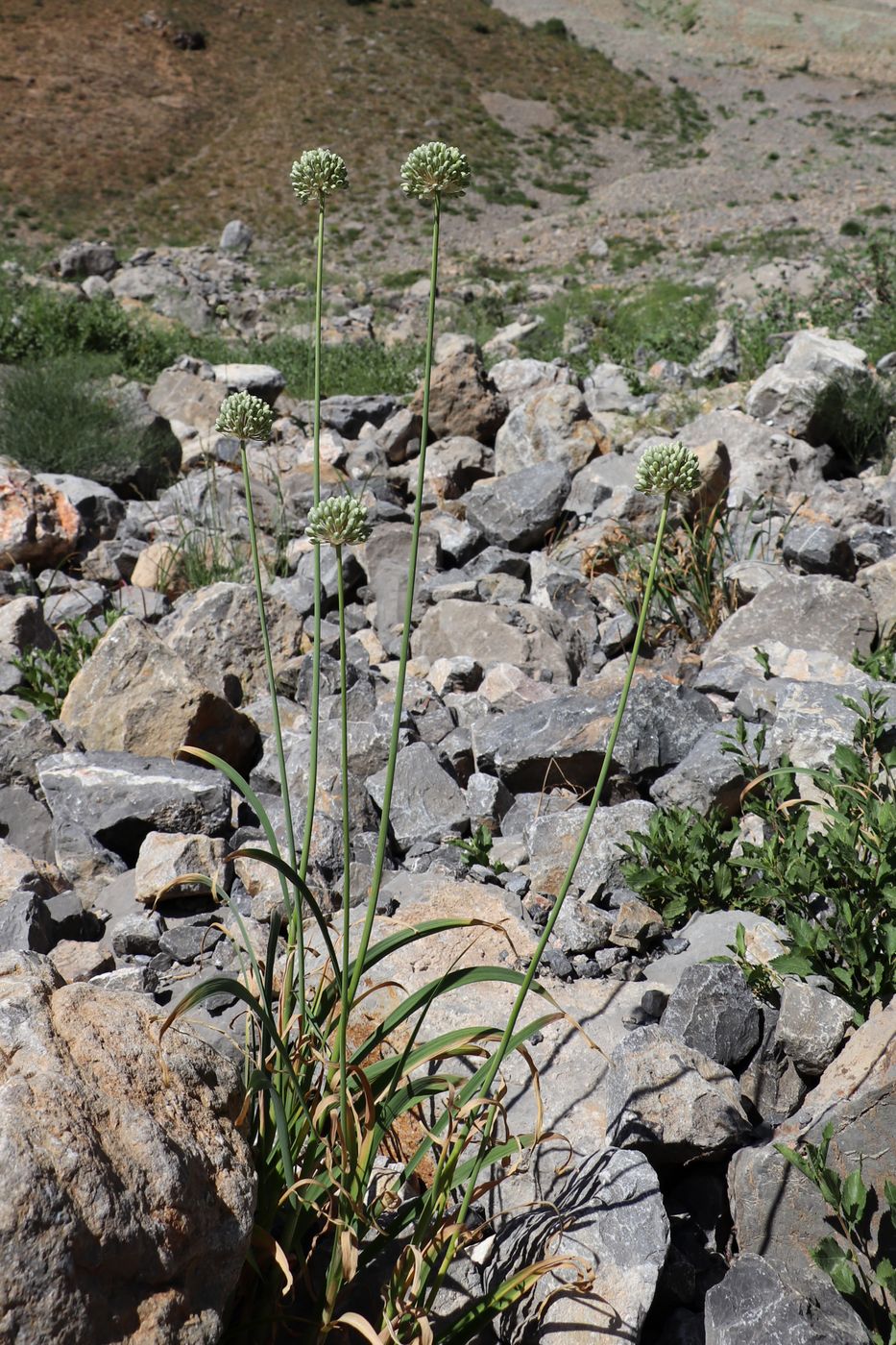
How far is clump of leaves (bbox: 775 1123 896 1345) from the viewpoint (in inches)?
71.9

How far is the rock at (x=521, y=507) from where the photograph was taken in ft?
19.8

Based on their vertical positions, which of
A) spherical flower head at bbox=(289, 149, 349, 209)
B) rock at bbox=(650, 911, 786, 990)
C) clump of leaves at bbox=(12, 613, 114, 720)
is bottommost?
clump of leaves at bbox=(12, 613, 114, 720)

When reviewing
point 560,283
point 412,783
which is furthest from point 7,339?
point 560,283

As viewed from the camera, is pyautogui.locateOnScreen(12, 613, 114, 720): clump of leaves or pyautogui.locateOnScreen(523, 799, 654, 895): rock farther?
pyautogui.locateOnScreen(12, 613, 114, 720): clump of leaves

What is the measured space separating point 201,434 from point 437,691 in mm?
4591

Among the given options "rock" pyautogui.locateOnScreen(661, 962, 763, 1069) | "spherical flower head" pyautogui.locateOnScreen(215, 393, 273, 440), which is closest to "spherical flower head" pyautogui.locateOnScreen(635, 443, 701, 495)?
"spherical flower head" pyautogui.locateOnScreen(215, 393, 273, 440)

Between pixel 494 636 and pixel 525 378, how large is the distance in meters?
4.30

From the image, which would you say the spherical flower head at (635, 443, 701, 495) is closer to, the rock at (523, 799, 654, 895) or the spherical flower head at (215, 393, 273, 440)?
the spherical flower head at (215, 393, 273, 440)

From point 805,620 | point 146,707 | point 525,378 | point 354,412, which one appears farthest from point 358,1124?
point 525,378

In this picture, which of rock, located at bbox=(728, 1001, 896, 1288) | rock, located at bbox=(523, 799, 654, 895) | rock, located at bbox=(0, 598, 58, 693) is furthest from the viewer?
rock, located at bbox=(0, 598, 58, 693)

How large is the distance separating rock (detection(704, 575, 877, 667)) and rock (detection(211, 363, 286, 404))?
18.4 ft

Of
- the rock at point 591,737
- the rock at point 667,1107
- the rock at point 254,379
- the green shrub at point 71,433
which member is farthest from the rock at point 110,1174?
the rock at point 254,379

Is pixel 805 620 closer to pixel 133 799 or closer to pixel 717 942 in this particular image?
pixel 717 942

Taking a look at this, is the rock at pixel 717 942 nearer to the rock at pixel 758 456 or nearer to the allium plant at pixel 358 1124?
the allium plant at pixel 358 1124
